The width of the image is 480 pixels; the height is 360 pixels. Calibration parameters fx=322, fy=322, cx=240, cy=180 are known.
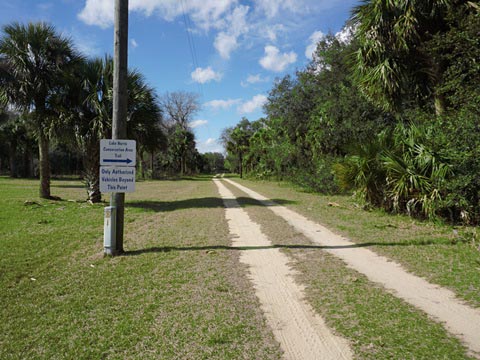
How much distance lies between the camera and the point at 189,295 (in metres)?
4.22

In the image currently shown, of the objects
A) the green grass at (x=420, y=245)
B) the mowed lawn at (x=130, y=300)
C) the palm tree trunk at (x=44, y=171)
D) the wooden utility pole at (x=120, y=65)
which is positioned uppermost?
the wooden utility pole at (x=120, y=65)

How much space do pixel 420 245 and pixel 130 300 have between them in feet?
18.7

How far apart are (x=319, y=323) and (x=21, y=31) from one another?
16797mm

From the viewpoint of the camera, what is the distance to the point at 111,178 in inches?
239

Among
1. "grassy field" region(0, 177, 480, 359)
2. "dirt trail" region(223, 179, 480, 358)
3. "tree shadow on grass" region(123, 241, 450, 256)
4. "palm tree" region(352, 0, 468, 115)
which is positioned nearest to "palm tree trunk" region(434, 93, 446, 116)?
"palm tree" region(352, 0, 468, 115)

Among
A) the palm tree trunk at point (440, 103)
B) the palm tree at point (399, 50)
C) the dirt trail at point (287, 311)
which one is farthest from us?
the palm tree trunk at point (440, 103)

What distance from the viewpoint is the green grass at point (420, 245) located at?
15.3 feet

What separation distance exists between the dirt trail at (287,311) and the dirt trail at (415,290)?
115cm

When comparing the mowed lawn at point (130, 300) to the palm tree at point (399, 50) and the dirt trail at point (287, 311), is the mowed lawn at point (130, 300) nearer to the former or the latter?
the dirt trail at point (287, 311)

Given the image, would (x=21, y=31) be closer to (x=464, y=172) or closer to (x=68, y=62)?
(x=68, y=62)

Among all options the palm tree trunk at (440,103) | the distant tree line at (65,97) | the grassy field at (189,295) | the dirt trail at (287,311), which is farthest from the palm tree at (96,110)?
the palm tree trunk at (440,103)

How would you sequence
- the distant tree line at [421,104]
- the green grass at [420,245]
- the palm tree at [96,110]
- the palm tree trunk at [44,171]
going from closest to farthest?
the green grass at [420,245] < the distant tree line at [421,104] < the palm tree at [96,110] < the palm tree trunk at [44,171]

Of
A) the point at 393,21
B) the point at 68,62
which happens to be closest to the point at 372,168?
the point at 393,21

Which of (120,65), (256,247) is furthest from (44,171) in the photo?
(256,247)
